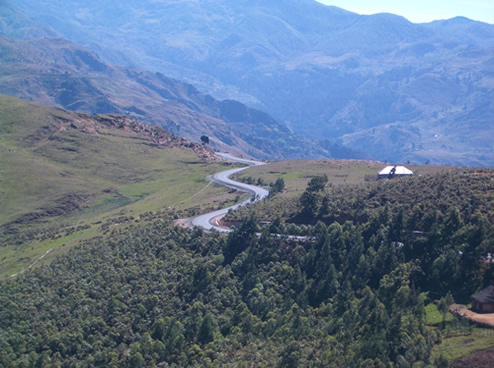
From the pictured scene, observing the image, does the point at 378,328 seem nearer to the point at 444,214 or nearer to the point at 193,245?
the point at 444,214

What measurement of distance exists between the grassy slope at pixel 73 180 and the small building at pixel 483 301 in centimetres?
6156

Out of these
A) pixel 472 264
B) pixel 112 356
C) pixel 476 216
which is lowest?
pixel 112 356

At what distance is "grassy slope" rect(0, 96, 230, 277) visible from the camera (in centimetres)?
11136

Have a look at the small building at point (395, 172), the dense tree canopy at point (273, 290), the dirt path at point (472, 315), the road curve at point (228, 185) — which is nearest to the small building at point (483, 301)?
the dirt path at point (472, 315)

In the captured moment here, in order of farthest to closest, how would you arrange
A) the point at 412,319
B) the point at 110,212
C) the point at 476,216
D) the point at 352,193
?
the point at 110,212 < the point at 352,193 < the point at 476,216 < the point at 412,319

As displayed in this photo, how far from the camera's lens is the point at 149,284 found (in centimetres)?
7112

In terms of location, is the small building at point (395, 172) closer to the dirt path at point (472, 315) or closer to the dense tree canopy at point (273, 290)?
the dense tree canopy at point (273, 290)

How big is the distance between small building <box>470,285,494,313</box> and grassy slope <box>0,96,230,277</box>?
61.6 m

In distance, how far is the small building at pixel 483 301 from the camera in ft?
163

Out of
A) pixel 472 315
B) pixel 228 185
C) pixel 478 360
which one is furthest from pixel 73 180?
pixel 478 360

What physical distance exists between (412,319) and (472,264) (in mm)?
12301

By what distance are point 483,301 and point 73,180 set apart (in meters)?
118

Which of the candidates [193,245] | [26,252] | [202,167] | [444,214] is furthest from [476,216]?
[202,167]

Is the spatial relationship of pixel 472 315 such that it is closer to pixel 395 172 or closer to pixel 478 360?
pixel 478 360
